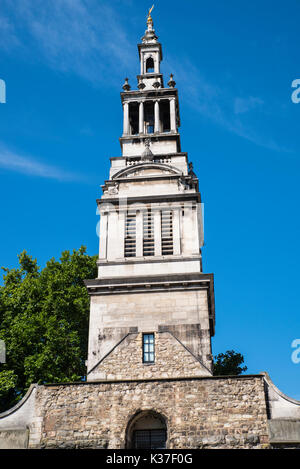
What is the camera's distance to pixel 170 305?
23406 mm

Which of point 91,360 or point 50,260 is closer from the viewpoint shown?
point 91,360

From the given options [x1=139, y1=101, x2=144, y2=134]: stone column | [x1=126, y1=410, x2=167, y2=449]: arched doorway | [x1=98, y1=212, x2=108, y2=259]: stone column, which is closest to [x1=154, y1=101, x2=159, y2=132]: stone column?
→ [x1=139, y1=101, x2=144, y2=134]: stone column

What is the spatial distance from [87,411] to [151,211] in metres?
10.6

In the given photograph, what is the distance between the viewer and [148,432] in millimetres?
19828

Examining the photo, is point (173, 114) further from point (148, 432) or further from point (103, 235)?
point (148, 432)

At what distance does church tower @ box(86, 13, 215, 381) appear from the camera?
72.4ft

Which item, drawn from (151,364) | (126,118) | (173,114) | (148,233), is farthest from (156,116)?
(151,364)

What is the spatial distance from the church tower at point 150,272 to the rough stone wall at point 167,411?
2.03 metres

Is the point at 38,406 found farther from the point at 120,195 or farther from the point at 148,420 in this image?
the point at 120,195

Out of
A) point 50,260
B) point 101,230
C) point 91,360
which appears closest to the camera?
point 91,360

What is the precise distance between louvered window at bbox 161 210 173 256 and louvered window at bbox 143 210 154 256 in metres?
0.53
